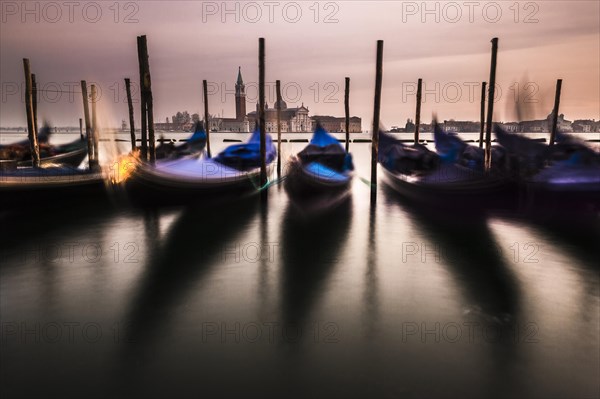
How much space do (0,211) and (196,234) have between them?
4718 mm

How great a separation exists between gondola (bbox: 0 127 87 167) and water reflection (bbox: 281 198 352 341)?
36.8ft

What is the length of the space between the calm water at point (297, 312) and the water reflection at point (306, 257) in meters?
0.03

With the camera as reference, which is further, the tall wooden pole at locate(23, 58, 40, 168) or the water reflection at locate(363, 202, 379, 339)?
the tall wooden pole at locate(23, 58, 40, 168)

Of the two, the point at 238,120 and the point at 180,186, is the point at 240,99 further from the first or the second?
the point at 180,186

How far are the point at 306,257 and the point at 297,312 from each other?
224 cm

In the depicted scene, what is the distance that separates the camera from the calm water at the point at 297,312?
131 inches

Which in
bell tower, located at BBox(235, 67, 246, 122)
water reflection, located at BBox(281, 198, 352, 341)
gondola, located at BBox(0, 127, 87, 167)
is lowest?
water reflection, located at BBox(281, 198, 352, 341)

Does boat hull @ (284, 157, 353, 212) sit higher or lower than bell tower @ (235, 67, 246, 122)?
lower

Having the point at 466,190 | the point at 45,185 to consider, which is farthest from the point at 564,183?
the point at 45,185

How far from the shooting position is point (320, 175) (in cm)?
1402

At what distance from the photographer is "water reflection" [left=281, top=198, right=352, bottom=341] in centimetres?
476

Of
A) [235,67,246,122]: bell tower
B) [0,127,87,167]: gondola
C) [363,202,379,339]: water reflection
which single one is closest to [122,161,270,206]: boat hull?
[363,202,379,339]: water reflection

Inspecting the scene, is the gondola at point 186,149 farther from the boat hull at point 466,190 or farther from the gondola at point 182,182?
the boat hull at point 466,190

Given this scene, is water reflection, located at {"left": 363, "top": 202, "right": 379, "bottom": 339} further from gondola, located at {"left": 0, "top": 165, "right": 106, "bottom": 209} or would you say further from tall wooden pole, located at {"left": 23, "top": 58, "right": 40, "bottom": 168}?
tall wooden pole, located at {"left": 23, "top": 58, "right": 40, "bottom": 168}
